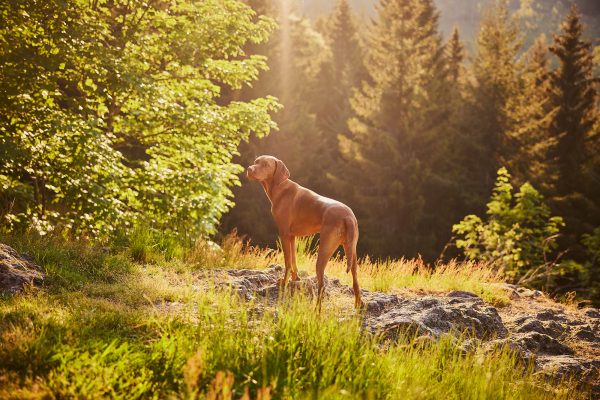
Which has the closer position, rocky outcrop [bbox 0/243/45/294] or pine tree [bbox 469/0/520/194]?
rocky outcrop [bbox 0/243/45/294]

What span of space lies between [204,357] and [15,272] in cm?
276

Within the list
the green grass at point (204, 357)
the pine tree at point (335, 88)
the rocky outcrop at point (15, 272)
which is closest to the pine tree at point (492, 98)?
the pine tree at point (335, 88)

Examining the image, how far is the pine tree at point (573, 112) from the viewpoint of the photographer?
2386 cm

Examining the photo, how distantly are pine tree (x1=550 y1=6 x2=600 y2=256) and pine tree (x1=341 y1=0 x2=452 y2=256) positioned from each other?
5.94 m

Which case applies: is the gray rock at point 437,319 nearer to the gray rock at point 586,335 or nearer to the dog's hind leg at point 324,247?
the dog's hind leg at point 324,247

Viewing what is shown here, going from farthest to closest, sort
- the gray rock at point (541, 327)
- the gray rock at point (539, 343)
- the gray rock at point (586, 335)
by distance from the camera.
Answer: the gray rock at point (586, 335) → the gray rock at point (541, 327) → the gray rock at point (539, 343)

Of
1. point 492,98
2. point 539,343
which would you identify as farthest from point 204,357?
point 492,98

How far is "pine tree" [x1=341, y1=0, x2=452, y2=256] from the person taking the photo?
25312 millimetres

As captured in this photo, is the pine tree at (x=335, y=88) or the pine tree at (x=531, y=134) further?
the pine tree at (x=335, y=88)

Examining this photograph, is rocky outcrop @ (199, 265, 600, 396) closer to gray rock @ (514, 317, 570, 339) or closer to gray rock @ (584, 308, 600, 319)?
gray rock @ (514, 317, 570, 339)

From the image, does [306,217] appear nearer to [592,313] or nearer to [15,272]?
[15,272]

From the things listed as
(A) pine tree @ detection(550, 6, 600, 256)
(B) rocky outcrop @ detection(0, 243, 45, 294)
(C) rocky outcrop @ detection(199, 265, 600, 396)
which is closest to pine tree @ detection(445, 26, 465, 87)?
(A) pine tree @ detection(550, 6, 600, 256)

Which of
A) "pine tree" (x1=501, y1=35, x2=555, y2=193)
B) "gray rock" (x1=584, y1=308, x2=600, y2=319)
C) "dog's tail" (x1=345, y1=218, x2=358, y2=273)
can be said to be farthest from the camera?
"pine tree" (x1=501, y1=35, x2=555, y2=193)

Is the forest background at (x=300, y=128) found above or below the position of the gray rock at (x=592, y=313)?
above
